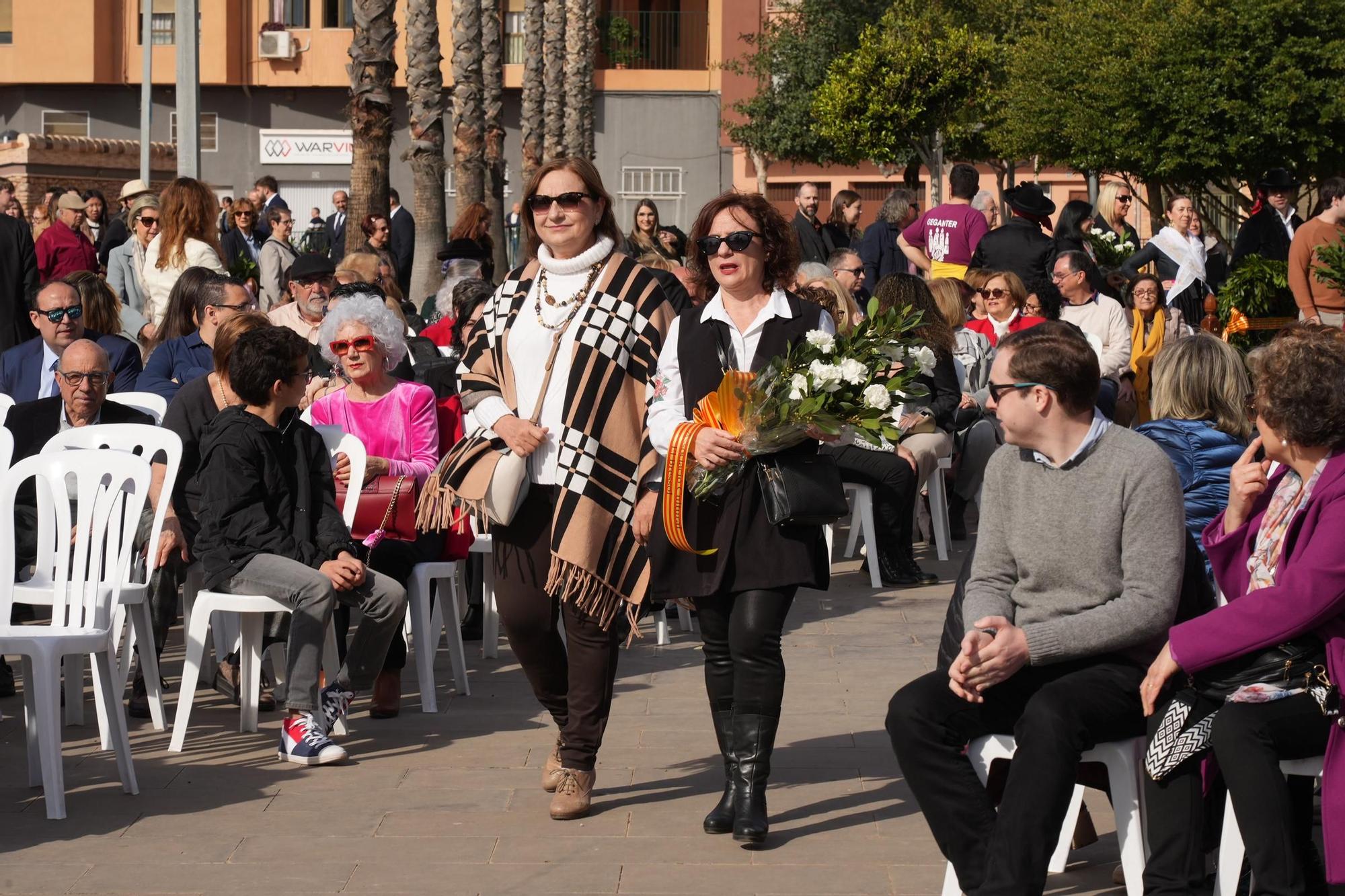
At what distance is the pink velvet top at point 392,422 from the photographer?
7.43 meters

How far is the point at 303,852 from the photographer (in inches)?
211

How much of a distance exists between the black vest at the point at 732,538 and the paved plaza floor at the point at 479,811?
77 cm

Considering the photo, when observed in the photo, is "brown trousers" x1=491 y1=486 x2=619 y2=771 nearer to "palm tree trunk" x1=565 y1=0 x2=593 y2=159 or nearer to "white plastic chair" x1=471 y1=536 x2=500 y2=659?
"white plastic chair" x1=471 y1=536 x2=500 y2=659

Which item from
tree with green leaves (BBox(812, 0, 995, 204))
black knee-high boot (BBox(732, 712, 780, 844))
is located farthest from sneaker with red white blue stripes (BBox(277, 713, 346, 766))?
tree with green leaves (BBox(812, 0, 995, 204))

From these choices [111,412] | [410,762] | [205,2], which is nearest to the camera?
[410,762]

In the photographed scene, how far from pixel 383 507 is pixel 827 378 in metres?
2.62

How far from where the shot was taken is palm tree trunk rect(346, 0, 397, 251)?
15.6m

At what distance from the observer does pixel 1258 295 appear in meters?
13.6

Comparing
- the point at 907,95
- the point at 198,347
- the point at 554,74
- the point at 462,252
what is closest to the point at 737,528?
A: the point at 198,347

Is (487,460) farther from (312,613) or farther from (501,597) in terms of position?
(312,613)

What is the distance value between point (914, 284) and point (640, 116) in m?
36.2

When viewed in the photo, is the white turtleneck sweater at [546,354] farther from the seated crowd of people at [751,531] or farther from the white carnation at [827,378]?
the white carnation at [827,378]

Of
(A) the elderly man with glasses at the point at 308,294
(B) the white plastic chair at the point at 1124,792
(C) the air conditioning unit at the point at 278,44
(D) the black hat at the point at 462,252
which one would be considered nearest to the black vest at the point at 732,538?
(B) the white plastic chair at the point at 1124,792

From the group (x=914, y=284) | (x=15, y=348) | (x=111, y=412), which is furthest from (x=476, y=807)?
(x=914, y=284)
